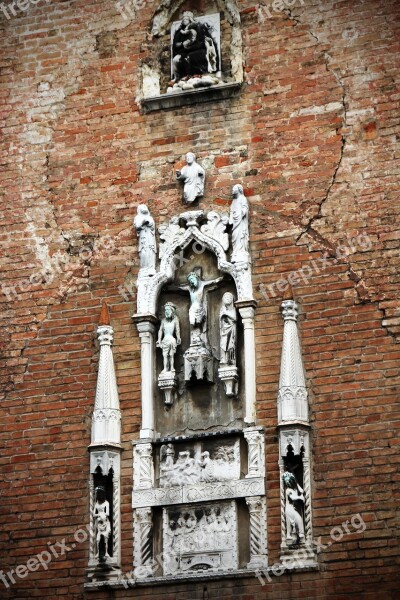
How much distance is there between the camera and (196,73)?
15.8m

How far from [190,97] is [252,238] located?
5.81 ft

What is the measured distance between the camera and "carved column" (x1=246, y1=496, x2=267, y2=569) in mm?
13852

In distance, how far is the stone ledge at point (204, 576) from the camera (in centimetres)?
1366

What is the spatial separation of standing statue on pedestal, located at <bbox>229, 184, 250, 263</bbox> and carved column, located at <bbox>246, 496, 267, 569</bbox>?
2.44m

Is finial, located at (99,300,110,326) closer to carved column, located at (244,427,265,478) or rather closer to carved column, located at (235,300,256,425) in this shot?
carved column, located at (235,300,256,425)

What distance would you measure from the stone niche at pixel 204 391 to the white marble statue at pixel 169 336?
3.4 inches

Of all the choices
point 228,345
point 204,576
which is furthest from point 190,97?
point 204,576

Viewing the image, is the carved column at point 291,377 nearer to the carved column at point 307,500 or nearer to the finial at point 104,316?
the carved column at point 307,500

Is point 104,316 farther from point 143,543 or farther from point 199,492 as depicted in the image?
point 143,543

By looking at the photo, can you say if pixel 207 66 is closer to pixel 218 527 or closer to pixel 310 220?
pixel 310 220

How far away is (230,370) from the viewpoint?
14508 millimetres

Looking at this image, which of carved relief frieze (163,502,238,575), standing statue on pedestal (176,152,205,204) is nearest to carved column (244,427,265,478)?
carved relief frieze (163,502,238,575)

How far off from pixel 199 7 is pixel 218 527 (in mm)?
5700

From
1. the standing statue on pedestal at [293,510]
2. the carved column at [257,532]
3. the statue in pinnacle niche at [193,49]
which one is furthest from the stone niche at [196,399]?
the statue in pinnacle niche at [193,49]
